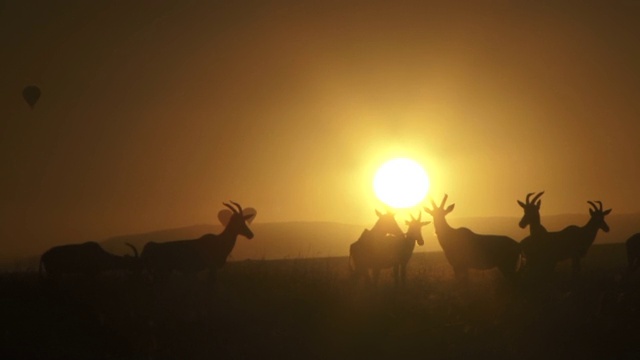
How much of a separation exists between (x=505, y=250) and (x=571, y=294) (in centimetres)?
267

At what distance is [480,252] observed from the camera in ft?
70.3

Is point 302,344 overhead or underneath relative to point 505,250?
underneath

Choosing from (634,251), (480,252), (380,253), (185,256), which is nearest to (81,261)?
(185,256)

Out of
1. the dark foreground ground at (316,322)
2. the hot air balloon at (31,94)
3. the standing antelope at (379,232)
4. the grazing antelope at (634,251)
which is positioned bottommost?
the dark foreground ground at (316,322)

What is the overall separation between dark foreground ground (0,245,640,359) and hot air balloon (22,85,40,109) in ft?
90.9

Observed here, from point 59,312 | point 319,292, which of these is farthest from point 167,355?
point 319,292

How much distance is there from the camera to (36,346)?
15.6 meters

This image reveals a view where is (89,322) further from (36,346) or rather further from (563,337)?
(563,337)

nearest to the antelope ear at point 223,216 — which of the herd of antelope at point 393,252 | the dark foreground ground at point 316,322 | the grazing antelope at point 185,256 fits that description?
the herd of antelope at point 393,252

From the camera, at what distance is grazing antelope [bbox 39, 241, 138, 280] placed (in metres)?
22.1

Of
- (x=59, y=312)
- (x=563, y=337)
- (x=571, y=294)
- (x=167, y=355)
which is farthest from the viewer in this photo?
(x=571, y=294)

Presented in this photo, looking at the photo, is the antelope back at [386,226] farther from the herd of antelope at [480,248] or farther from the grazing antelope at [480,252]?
the grazing antelope at [480,252]

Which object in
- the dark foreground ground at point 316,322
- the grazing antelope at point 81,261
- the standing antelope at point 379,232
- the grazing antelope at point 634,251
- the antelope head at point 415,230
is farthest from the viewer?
the grazing antelope at point 634,251

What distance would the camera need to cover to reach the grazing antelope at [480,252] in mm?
21344
